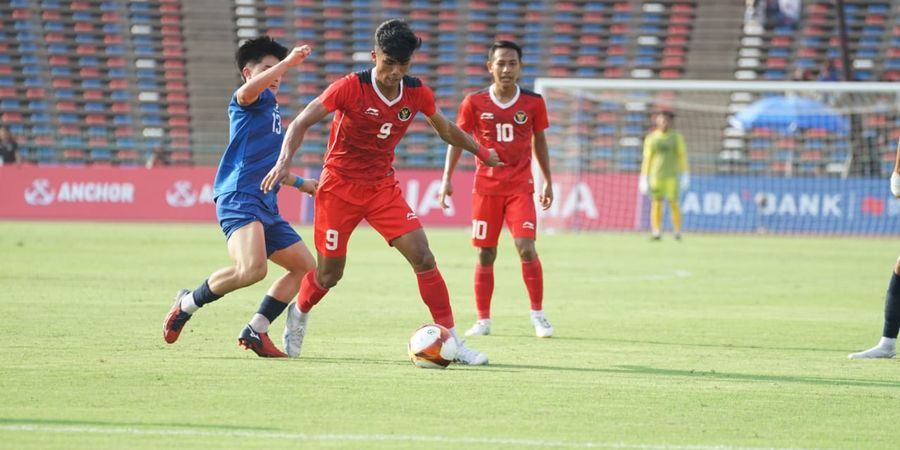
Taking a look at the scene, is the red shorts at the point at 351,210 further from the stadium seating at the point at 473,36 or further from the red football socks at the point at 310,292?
the stadium seating at the point at 473,36

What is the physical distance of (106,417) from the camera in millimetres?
6027

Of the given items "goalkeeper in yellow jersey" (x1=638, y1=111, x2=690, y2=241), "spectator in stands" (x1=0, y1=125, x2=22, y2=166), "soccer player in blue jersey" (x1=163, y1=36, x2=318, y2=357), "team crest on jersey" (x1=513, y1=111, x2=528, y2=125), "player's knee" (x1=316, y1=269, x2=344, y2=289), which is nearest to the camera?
"soccer player in blue jersey" (x1=163, y1=36, x2=318, y2=357)

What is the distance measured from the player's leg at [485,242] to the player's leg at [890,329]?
9.62 ft

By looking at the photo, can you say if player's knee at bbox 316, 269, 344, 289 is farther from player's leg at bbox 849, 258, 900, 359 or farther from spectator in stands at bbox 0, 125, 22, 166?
spectator in stands at bbox 0, 125, 22, 166

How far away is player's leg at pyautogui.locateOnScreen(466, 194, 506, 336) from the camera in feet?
34.8

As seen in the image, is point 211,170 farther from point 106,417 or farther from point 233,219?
point 106,417

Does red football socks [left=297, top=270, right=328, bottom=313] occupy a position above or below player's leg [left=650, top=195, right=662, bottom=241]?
above

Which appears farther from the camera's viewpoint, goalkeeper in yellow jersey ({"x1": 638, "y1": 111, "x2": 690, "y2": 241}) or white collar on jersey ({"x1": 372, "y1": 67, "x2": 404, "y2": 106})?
goalkeeper in yellow jersey ({"x1": 638, "y1": 111, "x2": 690, "y2": 241})

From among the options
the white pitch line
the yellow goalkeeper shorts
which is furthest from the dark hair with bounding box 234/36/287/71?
the yellow goalkeeper shorts

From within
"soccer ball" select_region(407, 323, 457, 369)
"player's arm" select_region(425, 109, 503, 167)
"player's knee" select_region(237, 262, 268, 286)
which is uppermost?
"player's arm" select_region(425, 109, 503, 167)

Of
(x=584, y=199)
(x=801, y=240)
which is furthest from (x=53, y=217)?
(x=801, y=240)

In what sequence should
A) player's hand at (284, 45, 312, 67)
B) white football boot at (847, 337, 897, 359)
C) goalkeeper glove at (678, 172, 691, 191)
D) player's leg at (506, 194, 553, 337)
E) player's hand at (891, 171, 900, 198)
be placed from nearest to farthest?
player's hand at (284, 45, 312, 67), white football boot at (847, 337, 897, 359), player's hand at (891, 171, 900, 198), player's leg at (506, 194, 553, 337), goalkeeper glove at (678, 172, 691, 191)

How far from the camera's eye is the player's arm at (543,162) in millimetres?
10539

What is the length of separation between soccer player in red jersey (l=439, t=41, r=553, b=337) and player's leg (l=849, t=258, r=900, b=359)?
2751 millimetres
